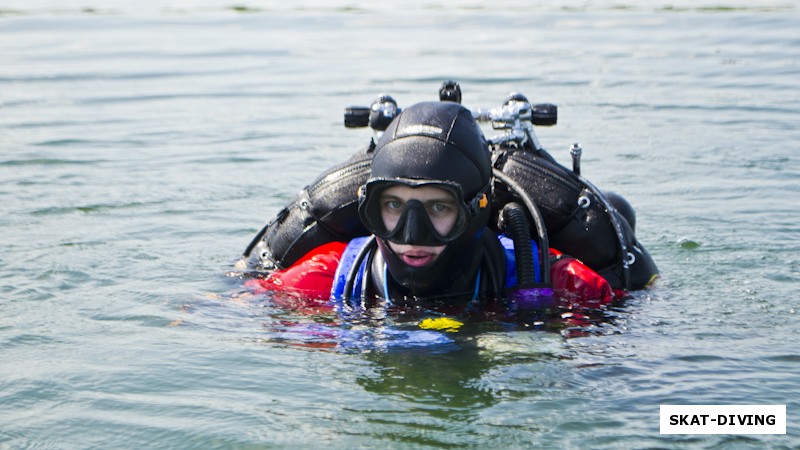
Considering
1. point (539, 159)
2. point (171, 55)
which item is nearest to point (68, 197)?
point (539, 159)

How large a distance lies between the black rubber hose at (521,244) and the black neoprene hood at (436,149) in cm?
20

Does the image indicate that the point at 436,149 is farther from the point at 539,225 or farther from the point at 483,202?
the point at 539,225

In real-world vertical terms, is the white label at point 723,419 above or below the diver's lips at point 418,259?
below

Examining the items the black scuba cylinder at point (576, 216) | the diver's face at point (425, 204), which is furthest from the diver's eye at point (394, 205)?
the black scuba cylinder at point (576, 216)

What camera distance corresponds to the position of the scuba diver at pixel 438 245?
14.6 feet

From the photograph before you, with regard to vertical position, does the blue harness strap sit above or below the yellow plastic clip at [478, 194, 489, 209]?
below

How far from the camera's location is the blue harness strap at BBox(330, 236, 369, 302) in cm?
490

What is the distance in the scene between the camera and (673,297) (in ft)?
17.7

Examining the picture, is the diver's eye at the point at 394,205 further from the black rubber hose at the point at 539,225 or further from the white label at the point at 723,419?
the white label at the point at 723,419

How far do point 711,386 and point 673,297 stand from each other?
1341 mm

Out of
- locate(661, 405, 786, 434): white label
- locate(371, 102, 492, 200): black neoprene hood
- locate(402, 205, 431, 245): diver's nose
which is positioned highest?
locate(371, 102, 492, 200): black neoprene hood

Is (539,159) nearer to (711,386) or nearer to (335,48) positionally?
(711,386)

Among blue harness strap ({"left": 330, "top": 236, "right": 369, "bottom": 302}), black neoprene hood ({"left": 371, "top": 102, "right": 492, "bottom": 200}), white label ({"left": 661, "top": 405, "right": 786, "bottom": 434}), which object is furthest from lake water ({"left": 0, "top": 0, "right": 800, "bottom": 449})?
black neoprene hood ({"left": 371, "top": 102, "right": 492, "bottom": 200})

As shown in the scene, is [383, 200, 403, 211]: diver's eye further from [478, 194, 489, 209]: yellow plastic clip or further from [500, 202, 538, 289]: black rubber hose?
[500, 202, 538, 289]: black rubber hose
